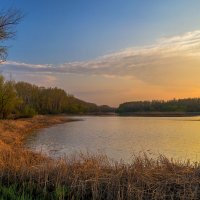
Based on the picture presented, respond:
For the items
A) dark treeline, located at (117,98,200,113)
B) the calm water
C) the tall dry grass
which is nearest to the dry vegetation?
the tall dry grass

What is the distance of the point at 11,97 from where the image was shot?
6094 centimetres

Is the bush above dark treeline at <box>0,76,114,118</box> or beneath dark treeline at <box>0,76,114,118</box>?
beneath

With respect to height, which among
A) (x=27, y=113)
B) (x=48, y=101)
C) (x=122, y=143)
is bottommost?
(x=122, y=143)

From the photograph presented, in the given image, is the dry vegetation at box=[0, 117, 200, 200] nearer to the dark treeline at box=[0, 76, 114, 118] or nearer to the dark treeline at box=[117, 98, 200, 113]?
the dark treeline at box=[0, 76, 114, 118]

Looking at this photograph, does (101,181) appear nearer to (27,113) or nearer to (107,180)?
(107,180)

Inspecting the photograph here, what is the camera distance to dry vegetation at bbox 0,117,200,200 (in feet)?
27.3

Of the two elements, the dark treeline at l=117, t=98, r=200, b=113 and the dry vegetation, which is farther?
the dark treeline at l=117, t=98, r=200, b=113

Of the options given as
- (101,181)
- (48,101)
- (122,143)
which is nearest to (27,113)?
(122,143)

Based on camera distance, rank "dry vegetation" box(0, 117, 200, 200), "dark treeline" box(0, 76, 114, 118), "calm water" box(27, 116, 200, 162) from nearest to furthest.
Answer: "dry vegetation" box(0, 117, 200, 200), "calm water" box(27, 116, 200, 162), "dark treeline" box(0, 76, 114, 118)

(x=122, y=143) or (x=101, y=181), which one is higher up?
(x=101, y=181)

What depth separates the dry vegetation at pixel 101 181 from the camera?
8336mm

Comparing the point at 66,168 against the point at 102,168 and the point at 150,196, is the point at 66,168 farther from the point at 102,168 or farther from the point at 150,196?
the point at 150,196

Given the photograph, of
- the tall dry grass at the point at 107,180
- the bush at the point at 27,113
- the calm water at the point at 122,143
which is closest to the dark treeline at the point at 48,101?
the bush at the point at 27,113

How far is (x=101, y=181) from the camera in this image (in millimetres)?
9070
